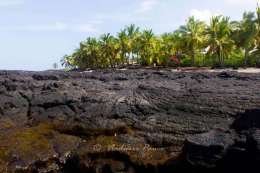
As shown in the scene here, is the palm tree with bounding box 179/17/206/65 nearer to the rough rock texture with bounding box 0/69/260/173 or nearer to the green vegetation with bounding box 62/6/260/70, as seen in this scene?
the green vegetation with bounding box 62/6/260/70

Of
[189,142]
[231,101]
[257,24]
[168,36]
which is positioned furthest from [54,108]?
[168,36]

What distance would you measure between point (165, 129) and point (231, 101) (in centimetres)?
441

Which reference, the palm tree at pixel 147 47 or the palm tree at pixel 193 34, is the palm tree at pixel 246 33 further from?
the palm tree at pixel 147 47

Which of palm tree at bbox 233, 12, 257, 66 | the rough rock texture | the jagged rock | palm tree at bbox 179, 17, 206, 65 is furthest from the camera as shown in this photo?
palm tree at bbox 179, 17, 206, 65

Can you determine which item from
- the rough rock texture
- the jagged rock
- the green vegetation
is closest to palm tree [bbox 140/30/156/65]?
the green vegetation

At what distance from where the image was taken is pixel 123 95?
29750 millimetres

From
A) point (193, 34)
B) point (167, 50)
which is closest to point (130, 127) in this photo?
point (193, 34)

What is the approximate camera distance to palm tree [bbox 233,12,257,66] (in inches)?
2562

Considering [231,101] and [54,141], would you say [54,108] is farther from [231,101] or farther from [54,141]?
[231,101]

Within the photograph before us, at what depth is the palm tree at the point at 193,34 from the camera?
70794 mm

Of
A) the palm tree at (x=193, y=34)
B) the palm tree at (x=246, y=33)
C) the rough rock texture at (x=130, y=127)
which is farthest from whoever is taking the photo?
the palm tree at (x=193, y=34)

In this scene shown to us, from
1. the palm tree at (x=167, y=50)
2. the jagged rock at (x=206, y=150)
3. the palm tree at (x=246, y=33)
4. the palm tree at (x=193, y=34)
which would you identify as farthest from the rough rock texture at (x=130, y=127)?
the palm tree at (x=167, y=50)

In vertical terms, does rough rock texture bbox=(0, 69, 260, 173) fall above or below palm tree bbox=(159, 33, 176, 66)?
below

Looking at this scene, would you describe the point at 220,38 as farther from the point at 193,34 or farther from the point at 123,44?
the point at 123,44
